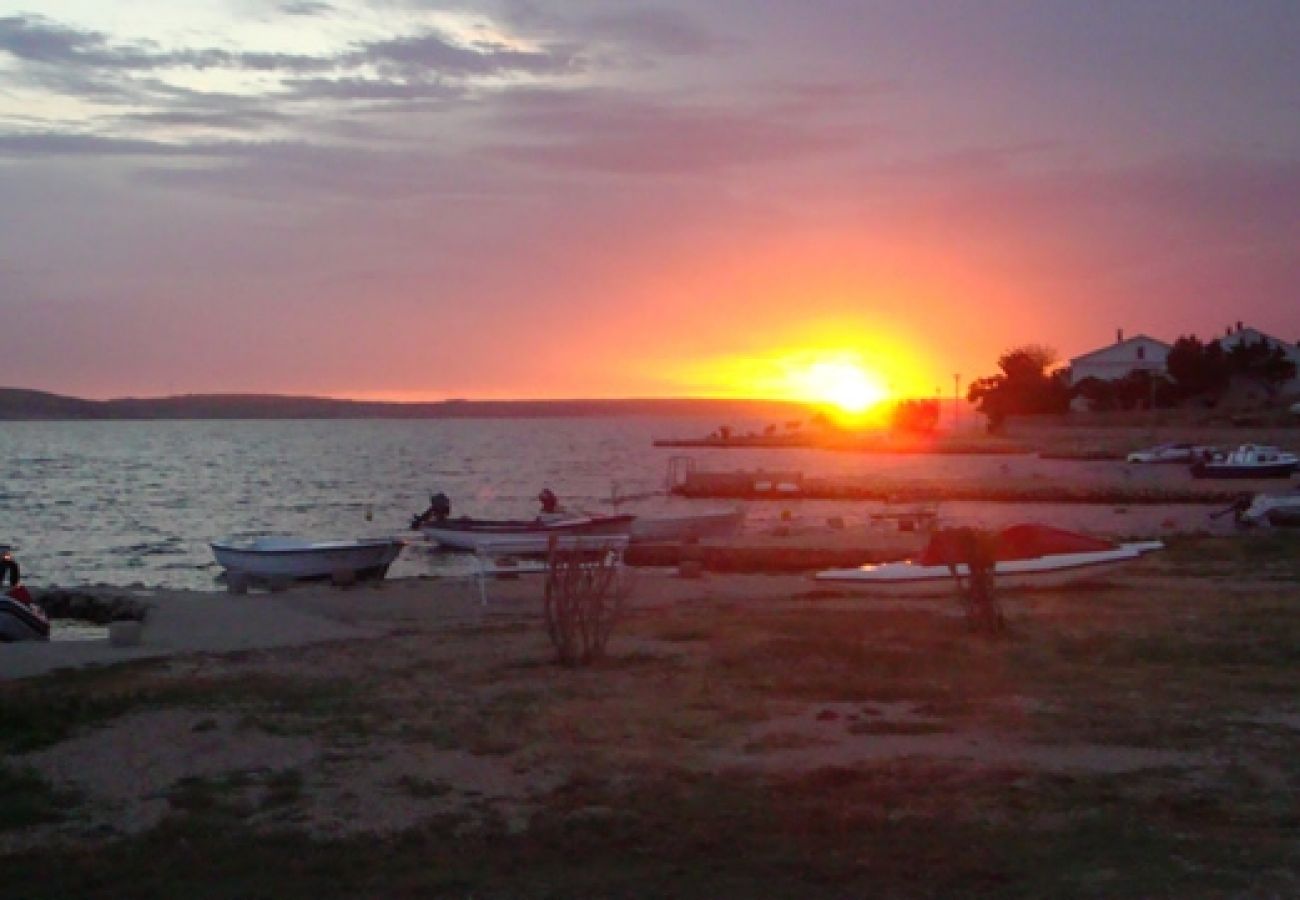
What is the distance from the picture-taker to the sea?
41.2 meters

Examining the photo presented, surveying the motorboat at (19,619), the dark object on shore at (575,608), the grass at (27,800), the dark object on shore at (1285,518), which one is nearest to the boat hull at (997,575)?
the dark object on shore at (575,608)

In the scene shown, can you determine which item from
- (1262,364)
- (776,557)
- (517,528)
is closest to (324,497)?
(517,528)

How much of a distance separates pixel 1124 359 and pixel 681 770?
349 ft

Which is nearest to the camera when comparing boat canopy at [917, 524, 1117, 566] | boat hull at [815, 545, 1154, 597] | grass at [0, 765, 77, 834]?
grass at [0, 765, 77, 834]

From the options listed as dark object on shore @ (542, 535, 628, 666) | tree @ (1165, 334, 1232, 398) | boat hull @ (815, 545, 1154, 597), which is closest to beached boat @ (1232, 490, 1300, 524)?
boat hull @ (815, 545, 1154, 597)

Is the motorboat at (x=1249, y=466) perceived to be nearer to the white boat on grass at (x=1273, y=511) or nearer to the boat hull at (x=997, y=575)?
the white boat on grass at (x=1273, y=511)

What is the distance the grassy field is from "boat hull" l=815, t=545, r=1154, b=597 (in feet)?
12.8

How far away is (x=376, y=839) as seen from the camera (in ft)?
25.2

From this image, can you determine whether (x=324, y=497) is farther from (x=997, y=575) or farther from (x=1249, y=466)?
(x=997, y=575)

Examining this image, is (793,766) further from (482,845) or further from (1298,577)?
(1298,577)

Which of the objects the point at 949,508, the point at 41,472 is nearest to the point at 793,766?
the point at 949,508

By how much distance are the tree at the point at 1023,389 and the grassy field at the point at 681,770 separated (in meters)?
98.2

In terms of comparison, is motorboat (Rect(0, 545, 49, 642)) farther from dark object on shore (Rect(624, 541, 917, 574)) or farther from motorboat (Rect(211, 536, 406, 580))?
dark object on shore (Rect(624, 541, 917, 574))

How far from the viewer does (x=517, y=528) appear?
3662 centimetres
